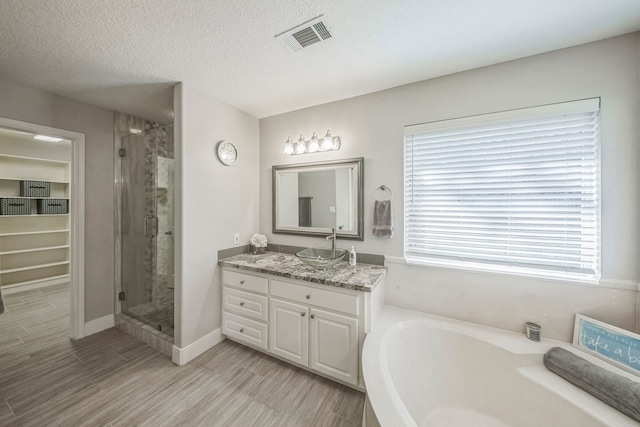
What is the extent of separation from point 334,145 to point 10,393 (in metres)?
3.18

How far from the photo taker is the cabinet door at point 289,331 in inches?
73.4

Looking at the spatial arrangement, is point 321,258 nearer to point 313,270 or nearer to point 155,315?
point 313,270

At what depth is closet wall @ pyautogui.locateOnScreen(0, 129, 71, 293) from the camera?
3469 mm

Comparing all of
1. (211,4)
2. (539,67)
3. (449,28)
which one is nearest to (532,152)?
(539,67)

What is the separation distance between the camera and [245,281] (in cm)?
217

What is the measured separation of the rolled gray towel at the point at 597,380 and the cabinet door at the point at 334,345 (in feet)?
3.94

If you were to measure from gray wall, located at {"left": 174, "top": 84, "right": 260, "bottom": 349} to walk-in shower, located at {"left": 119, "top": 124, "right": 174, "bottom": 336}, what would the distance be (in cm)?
48

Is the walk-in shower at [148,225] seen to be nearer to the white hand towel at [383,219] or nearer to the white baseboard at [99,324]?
the white baseboard at [99,324]

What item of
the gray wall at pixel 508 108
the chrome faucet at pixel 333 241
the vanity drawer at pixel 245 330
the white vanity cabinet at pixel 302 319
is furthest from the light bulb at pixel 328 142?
the vanity drawer at pixel 245 330

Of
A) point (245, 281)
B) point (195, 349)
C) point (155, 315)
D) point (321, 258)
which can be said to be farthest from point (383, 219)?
point (155, 315)

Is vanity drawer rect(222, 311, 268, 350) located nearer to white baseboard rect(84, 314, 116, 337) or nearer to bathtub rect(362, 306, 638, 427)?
bathtub rect(362, 306, 638, 427)

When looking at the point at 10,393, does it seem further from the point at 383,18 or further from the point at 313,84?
the point at 383,18

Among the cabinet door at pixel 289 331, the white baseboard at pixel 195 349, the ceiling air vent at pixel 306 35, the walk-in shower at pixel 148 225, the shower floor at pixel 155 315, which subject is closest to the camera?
the ceiling air vent at pixel 306 35

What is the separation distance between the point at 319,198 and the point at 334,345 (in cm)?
136
